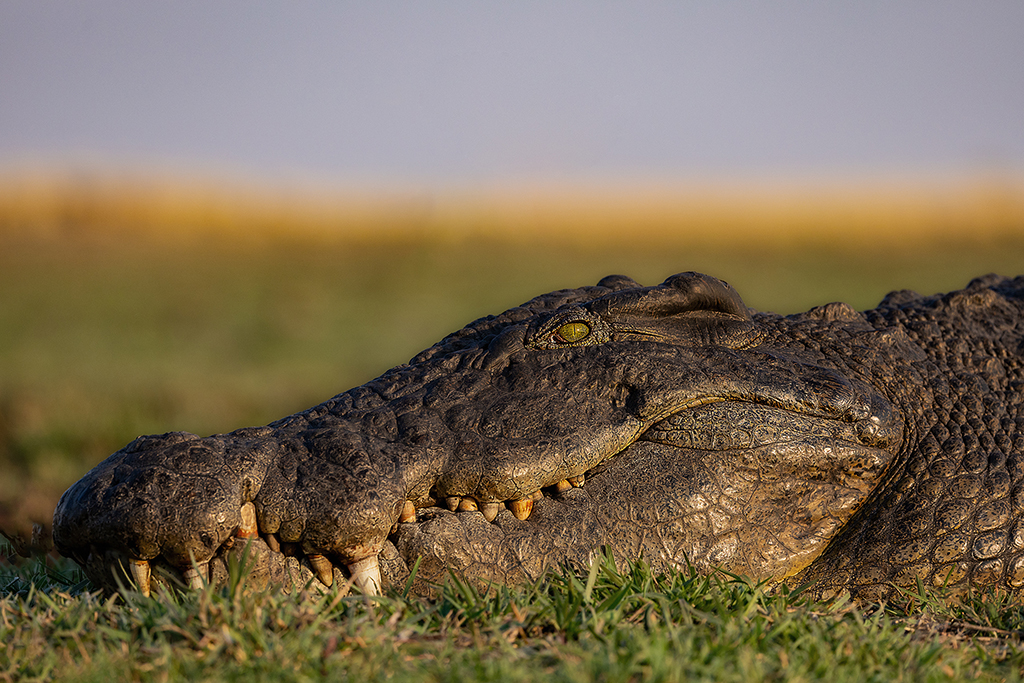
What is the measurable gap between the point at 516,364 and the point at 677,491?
0.67 metres

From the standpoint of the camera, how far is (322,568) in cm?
234

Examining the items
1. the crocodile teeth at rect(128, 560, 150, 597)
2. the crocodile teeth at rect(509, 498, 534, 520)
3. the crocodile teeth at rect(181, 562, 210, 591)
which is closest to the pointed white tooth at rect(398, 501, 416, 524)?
the crocodile teeth at rect(509, 498, 534, 520)

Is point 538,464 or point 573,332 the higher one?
point 573,332

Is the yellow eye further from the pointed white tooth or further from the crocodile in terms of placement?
the pointed white tooth

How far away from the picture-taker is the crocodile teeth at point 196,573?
220 centimetres

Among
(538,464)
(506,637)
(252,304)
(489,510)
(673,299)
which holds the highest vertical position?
(673,299)

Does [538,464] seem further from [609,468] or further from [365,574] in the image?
[365,574]

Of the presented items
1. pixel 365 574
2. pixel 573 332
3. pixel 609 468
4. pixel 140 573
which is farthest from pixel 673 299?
pixel 140 573

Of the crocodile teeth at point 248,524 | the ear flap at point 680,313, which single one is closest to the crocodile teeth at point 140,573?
the crocodile teeth at point 248,524

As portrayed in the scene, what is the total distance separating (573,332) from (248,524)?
1.27 meters

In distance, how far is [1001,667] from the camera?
2.12 m

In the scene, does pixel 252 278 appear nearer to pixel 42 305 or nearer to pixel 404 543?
A: pixel 42 305

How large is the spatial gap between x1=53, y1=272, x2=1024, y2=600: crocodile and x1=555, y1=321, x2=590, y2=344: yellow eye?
0.01 meters

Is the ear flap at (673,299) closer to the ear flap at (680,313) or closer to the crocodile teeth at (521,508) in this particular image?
the ear flap at (680,313)
